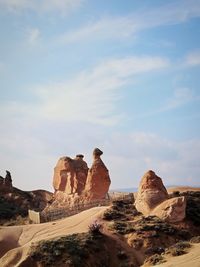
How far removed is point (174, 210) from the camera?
101 ft

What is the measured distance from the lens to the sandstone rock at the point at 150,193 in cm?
3234

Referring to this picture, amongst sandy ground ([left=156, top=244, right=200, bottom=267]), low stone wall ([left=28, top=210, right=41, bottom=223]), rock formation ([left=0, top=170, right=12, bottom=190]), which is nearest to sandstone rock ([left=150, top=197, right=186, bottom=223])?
low stone wall ([left=28, top=210, right=41, bottom=223])

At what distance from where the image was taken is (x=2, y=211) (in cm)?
4938

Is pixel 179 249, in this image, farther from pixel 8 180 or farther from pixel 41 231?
pixel 8 180

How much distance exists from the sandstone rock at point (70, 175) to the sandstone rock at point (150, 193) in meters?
13.0

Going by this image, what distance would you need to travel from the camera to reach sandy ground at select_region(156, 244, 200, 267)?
50.9ft

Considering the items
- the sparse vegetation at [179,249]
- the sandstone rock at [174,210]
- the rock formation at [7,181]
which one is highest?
the rock formation at [7,181]

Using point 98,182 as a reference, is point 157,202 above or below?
below

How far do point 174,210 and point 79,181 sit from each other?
17.3 m

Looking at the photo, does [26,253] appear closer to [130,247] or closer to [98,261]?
[98,261]

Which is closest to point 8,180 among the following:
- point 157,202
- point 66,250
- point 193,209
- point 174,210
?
point 157,202

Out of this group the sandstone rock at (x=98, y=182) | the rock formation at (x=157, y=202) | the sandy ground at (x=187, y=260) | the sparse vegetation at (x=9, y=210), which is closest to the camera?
the sandy ground at (x=187, y=260)

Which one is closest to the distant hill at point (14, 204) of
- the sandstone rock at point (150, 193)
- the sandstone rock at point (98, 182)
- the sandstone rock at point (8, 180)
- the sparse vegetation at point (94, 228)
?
the sandstone rock at point (8, 180)

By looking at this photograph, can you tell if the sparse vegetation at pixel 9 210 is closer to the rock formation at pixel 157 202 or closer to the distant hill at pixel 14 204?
the distant hill at pixel 14 204
